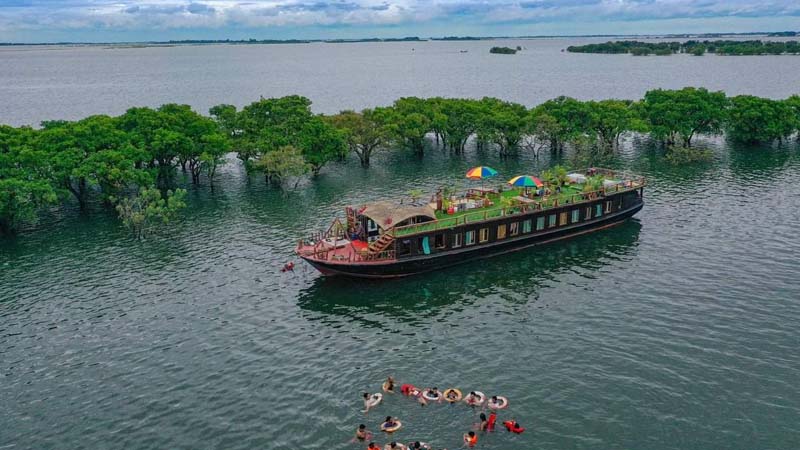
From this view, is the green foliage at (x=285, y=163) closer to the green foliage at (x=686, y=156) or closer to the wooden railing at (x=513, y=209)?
the wooden railing at (x=513, y=209)

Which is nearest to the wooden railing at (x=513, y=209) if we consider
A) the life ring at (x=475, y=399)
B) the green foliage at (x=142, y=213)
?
the life ring at (x=475, y=399)

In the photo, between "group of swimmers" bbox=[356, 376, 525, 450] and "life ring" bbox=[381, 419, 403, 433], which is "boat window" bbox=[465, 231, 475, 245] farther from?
"life ring" bbox=[381, 419, 403, 433]

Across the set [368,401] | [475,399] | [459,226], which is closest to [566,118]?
[459,226]

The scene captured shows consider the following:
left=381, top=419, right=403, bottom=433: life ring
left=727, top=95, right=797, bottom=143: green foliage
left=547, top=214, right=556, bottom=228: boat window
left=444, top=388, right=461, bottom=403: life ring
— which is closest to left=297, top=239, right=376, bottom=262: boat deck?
left=444, top=388, right=461, bottom=403: life ring

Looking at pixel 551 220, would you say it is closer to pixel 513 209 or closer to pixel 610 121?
pixel 513 209

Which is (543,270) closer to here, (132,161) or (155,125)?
(132,161)
